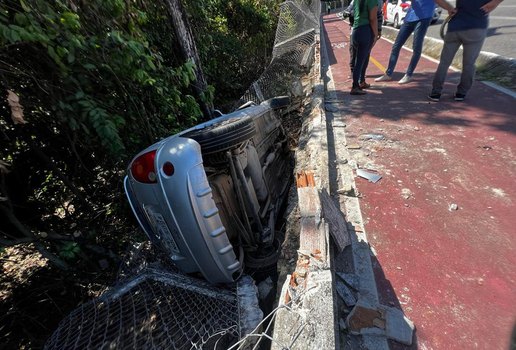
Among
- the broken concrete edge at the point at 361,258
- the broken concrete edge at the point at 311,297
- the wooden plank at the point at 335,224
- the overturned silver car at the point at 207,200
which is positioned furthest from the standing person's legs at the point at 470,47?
the overturned silver car at the point at 207,200

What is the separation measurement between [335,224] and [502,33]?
32.6ft

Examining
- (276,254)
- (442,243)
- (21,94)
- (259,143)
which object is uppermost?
(21,94)

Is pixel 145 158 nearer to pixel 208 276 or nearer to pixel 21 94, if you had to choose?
pixel 208 276

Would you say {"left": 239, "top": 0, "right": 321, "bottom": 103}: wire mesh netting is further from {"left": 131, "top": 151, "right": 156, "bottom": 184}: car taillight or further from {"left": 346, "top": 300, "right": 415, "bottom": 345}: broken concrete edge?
{"left": 346, "top": 300, "right": 415, "bottom": 345}: broken concrete edge

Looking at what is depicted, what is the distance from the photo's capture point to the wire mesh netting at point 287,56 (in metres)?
5.50

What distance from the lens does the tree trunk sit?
3272 millimetres

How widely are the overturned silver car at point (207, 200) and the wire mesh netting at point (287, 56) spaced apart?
10.2 feet

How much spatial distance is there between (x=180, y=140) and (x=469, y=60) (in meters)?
4.83

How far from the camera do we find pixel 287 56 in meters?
7.30

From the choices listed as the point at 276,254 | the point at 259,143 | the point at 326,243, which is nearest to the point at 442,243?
the point at 326,243

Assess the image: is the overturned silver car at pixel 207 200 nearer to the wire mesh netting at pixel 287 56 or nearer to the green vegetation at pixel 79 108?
the green vegetation at pixel 79 108

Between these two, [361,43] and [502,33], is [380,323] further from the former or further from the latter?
[502,33]

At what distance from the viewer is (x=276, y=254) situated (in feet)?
7.49

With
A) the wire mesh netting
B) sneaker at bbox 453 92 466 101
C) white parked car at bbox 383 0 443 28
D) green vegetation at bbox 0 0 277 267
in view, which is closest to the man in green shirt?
the wire mesh netting
